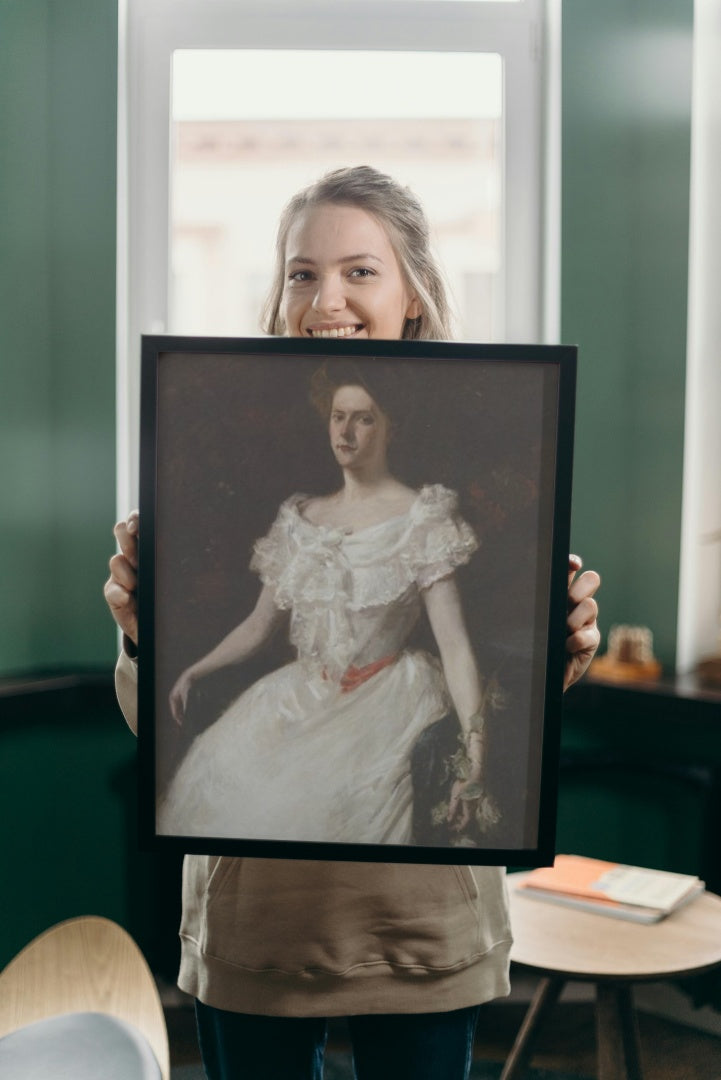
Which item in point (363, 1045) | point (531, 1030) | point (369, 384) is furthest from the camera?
point (531, 1030)

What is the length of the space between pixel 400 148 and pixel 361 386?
6.12 feet

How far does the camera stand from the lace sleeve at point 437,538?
3.17ft

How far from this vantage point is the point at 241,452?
0.96 m

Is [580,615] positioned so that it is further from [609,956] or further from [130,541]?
[609,956]

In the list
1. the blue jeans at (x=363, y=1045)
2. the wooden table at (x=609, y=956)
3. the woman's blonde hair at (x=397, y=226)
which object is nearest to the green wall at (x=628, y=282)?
the wooden table at (x=609, y=956)

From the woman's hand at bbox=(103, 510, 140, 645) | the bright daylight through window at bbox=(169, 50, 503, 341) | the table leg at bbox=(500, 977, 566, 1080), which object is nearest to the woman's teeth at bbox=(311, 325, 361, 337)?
the woman's hand at bbox=(103, 510, 140, 645)

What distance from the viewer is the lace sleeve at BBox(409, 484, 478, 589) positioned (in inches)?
38.0

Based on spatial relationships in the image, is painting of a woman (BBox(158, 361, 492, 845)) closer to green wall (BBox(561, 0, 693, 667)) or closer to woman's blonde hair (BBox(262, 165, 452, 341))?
woman's blonde hair (BBox(262, 165, 452, 341))

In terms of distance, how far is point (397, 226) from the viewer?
115 centimetres

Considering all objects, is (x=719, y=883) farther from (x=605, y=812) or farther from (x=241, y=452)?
(x=241, y=452)

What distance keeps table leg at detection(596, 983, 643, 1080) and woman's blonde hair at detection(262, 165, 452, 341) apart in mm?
1165

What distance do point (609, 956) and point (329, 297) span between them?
3.95 ft

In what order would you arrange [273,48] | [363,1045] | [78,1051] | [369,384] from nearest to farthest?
[78,1051]
[369,384]
[363,1045]
[273,48]

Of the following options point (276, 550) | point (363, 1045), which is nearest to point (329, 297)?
point (276, 550)
